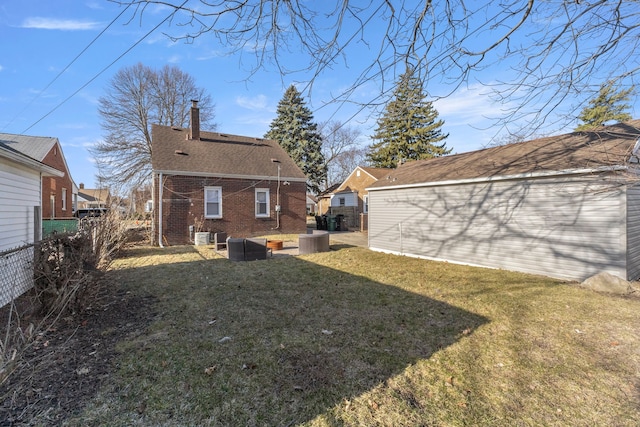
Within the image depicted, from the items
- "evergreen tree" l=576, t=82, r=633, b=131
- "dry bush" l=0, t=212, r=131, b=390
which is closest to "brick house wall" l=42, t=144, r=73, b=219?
"dry bush" l=0, t=212, r=131, b=390

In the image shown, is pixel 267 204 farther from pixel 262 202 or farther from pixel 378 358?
pixel 378 358

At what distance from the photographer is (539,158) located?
840 cm

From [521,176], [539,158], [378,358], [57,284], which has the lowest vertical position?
[378,358]

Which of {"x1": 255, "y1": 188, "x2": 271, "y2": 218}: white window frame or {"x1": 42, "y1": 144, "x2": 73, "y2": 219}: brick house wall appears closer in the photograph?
{"x1": 255, "y1": 188, "x2": 271, "y2": 218}: white window frame

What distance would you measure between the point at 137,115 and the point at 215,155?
1316cm

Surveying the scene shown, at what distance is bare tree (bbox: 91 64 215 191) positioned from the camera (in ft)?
74.4

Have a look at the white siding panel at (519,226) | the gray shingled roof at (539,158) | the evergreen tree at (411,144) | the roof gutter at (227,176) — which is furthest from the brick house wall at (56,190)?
the evergreen tree at (411,144)

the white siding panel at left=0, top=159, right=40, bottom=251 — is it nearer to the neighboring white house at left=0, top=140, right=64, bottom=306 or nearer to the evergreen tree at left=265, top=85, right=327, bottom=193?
the neighboring white house at left=0, top=140, right=64, bottom=306

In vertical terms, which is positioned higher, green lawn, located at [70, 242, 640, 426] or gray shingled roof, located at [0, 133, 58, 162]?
gray shingled roof, located at [0, 133, 58, 162]

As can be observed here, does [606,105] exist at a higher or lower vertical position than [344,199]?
higher

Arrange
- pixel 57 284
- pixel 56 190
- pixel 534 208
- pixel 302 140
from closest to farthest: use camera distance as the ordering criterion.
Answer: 1. pixel 57 284
2. pixel 534 208
3. pixel 56 190
4. pixel 302 140

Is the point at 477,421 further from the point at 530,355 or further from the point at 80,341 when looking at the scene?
the point at 80,341

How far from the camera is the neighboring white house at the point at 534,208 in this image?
660 cm

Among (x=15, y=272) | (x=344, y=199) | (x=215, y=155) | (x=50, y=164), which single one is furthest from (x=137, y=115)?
(x=15, y=272)
